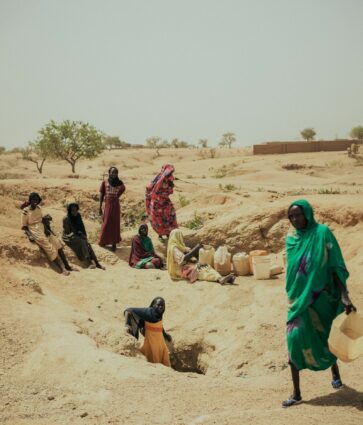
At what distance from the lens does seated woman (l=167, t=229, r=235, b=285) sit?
8.85 meters

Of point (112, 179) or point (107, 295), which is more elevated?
point (112, 179)

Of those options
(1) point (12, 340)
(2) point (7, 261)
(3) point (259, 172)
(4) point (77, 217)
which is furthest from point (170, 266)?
(3) point (259, 172)

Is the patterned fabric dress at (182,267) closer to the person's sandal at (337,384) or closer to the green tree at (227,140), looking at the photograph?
the person's sandal at (337,384)

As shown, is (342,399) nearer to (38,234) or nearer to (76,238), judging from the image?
(38,234)

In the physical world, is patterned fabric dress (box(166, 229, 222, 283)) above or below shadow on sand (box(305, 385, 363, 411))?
above

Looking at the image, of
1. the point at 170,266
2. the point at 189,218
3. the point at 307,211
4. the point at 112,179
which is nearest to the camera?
the point at 307,211

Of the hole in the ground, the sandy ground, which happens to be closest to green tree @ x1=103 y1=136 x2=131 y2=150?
the sandy ground

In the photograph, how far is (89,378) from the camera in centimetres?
493

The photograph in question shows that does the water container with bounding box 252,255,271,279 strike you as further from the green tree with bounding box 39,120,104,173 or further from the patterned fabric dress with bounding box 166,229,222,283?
the green tree with bounding box 39,120,104,173

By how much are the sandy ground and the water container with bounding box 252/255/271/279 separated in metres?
0.17

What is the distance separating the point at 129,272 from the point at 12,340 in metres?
3.75

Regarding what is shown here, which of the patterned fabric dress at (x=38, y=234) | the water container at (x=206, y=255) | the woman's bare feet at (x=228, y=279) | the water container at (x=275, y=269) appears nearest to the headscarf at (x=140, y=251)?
the water container at (x=206, y=255)

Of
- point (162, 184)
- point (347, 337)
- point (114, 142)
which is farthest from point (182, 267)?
point (114, 142)

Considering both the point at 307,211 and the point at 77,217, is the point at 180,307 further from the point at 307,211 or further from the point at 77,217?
the point at 307,211
